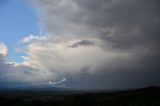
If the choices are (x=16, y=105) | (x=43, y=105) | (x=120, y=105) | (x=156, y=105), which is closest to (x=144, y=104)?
(x=156, y=105)

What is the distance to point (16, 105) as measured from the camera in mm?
98438

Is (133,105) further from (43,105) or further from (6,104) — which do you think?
(6,104)

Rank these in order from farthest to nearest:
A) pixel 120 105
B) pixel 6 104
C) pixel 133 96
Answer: pixel 133 96 → pixel 120 105 → pixel 6 104

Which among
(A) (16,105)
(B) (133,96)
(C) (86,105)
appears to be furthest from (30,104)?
(B) (133,96)

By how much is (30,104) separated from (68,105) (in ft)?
46.8

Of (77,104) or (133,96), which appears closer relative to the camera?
(77,104)

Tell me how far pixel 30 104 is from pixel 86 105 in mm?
21031

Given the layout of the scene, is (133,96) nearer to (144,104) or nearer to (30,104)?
(144,104)

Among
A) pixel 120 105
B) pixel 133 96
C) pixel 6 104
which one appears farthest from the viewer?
pixel 133 96

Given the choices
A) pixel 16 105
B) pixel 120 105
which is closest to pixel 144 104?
pixel 120 105

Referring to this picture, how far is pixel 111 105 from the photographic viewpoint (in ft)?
361

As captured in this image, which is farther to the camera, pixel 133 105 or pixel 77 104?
pixel 133 105

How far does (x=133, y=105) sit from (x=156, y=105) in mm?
10803

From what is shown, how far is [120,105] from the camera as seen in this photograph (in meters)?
109
